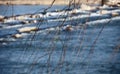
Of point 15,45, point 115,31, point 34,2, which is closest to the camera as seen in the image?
point 15,45

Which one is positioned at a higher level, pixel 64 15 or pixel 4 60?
pixel 64 15

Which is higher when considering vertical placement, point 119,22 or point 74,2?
point 74,2

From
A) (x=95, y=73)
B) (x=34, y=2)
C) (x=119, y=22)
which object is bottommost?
(x=34, y=2)

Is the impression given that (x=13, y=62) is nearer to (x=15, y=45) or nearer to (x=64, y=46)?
(x=15, y=45)

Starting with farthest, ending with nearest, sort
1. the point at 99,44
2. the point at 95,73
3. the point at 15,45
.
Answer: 1. the point at 15,45
2. the point at 99,44
3. the point at 95,73

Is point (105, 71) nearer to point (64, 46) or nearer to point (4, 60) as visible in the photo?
point (4, 60)

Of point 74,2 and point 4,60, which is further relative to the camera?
point 4,60

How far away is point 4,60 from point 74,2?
754 centimetres

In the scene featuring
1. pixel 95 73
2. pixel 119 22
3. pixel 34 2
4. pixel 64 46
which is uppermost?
pixel 64 46

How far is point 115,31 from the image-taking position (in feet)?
36.2

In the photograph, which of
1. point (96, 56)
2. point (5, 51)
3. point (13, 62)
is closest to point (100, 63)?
point (96, 56)

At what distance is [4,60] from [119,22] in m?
6.10

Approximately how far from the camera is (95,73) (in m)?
6.59

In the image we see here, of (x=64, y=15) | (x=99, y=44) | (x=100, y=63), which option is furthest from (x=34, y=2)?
(x=64, y=15)
